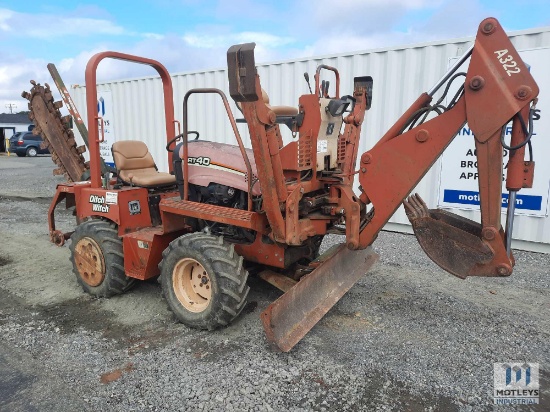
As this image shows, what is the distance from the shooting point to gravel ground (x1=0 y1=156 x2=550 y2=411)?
8.98 ft

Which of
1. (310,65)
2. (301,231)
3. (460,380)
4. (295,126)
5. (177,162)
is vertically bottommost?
(460,380)

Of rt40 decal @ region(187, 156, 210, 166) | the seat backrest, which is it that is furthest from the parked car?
rt40 decal @ region(187, 156, 210, 166)

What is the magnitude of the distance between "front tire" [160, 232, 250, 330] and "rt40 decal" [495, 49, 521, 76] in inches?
89.8

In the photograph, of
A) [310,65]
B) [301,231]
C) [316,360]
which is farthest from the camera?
[310,65]

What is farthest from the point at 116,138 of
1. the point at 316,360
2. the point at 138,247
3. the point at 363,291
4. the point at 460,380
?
the point at 460,380

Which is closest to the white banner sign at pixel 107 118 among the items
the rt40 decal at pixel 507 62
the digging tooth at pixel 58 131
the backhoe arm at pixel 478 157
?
the digging tooth at pixel 58 131

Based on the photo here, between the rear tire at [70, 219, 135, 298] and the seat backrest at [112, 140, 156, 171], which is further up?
the seat backrest at [112, 140, 156, 171]

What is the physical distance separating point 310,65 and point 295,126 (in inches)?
165

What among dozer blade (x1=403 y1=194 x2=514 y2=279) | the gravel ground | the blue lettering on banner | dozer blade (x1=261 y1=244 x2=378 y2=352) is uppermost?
dozer blade (x1=403 y1=194 x2=514 y2=279)

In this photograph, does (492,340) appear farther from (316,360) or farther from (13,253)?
(13,253)

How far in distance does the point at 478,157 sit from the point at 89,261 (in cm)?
366

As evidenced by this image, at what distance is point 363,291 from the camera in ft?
14.7

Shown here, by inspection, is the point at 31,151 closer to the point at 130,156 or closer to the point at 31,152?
the point at 31,152

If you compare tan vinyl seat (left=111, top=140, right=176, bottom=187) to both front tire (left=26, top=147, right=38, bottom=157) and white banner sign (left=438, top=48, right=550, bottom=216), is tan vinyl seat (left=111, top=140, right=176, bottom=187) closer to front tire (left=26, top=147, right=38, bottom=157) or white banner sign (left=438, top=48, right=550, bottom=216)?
white banner sign (left=438, top=48, right=550, bottom=216)
